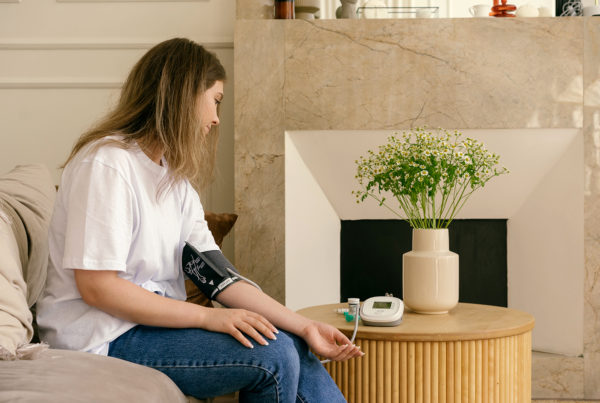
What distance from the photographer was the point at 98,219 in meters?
1.21

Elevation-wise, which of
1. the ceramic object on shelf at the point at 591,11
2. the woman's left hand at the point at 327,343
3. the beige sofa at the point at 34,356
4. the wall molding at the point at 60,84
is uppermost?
the ceramic object on shelf at the point at 591,11

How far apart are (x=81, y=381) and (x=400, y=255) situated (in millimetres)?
1861

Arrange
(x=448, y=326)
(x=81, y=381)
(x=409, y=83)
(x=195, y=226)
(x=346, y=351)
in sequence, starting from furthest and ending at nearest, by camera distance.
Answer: (x=409, y=83) < (x=448, y=326) < (x=195, y=226) < (x=346, y=351) < (x=81, y=381)

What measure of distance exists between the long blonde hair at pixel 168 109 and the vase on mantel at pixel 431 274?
2.23 ft

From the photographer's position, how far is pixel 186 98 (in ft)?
4.52

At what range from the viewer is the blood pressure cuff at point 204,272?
1.38 meters

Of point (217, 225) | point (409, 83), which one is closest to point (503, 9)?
point (409, 83)

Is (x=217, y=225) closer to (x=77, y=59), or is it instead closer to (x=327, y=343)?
(x=327, y=343)

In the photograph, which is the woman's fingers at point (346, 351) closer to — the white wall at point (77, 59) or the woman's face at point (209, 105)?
the woman's face at point (209, 105)

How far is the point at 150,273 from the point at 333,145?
1228 millimetres

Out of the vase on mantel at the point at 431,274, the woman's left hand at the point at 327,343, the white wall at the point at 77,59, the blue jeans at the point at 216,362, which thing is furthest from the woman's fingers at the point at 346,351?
the white wall at the point at 77,59

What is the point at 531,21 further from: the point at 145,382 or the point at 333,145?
the point at 145,382

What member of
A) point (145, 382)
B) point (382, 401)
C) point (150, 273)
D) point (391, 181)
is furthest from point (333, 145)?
point (145, 382)

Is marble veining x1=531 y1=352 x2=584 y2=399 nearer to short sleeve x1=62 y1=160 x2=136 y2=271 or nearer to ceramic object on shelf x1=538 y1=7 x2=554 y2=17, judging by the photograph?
ceramic object on shelf x1=538 y1=7 x2=554 y2=17
